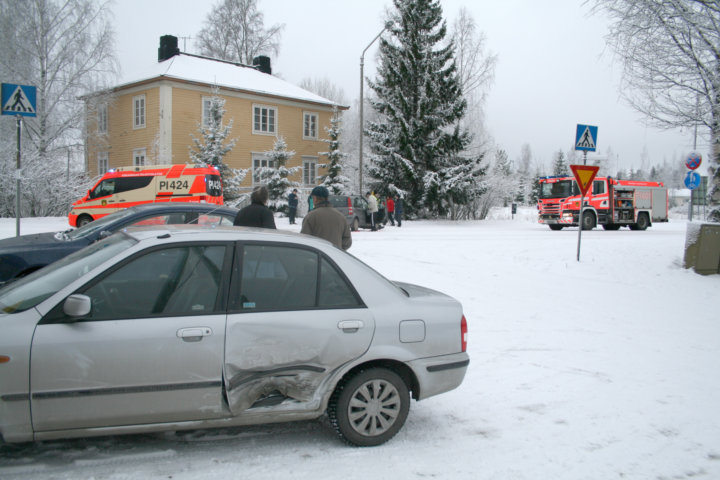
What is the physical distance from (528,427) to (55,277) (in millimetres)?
3681

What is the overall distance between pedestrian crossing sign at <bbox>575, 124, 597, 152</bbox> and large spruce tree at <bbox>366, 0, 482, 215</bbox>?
1871cm

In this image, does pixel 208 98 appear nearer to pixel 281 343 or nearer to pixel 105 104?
pixel 105 104

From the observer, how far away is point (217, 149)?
29922 millimetres

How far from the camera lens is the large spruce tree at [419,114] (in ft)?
103

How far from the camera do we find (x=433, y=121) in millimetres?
31781

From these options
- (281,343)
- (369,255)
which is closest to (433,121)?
(369,255)

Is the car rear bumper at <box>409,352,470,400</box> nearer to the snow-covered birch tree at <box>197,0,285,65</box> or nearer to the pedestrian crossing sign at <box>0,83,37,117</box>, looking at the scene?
the pedestrian crossing sign at <box>0,83,37,117</box>

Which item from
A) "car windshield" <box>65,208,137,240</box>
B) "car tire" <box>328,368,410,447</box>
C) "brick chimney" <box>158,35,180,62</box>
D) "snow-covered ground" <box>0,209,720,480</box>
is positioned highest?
"brick chimney" <box>158,35,180,62</box>

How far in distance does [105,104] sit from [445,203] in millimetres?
20335

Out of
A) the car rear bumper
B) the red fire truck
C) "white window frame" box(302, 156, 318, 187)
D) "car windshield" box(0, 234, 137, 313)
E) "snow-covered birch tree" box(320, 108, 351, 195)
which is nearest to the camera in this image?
"car windshield" box(0, 234, 137, 313)

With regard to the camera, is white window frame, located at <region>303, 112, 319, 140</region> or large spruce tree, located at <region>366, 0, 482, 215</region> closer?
large spruce tree, located at <region>366, 0, 482, 215</region>

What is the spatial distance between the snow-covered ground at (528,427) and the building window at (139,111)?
28966 millimetres

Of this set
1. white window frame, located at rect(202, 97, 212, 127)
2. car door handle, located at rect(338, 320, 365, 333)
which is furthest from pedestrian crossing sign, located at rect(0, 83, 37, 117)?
white window frame, located at rect(202, 97, 212, 127)

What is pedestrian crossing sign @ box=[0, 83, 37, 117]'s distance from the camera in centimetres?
880
